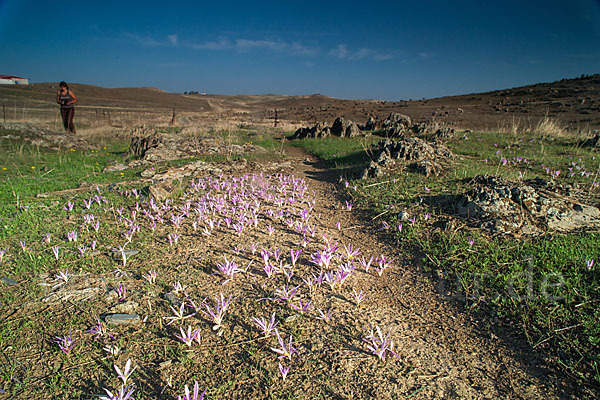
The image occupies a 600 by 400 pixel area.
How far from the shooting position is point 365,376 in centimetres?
208

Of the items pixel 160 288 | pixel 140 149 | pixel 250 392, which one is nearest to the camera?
pixel 250 392

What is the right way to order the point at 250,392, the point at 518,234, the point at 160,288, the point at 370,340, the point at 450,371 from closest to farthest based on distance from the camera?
the point at 250,392 → the point at 450,371 → the point at 370,340 → the point at 160,288 → the point at 518,234

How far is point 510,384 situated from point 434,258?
1.59 meters

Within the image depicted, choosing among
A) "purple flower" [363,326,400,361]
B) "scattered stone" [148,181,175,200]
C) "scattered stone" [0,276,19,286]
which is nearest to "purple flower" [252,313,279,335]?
"purple flower" [363,326,400,361]

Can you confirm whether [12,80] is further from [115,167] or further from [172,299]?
[172,299]

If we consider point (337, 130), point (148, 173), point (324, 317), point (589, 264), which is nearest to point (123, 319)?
point (324, 317)

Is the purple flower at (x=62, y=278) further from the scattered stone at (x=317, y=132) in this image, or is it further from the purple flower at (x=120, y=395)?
the scattered stone at (x=317, y=132)

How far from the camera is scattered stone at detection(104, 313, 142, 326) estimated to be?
8.29 ft

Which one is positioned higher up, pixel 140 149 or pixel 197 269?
pixel 140 149

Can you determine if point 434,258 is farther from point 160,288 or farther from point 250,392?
point 160,288

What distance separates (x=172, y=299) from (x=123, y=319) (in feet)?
1.38

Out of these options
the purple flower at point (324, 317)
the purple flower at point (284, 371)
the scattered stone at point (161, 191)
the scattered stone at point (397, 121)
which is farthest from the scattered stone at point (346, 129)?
the purple flower at point (284, 371)

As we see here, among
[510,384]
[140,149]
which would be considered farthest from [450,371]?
[140,149]

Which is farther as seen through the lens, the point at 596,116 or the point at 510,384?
the point at 596,116
